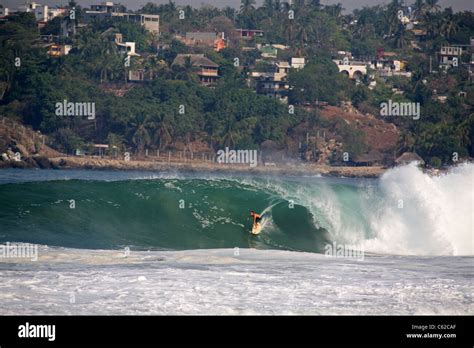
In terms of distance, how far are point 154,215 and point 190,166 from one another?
5303 cm

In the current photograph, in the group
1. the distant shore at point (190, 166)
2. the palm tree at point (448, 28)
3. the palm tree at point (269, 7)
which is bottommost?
the distant shore at point (190, 166)

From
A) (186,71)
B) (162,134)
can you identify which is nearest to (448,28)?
(186,71)

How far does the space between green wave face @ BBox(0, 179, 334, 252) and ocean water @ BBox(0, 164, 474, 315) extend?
5 cm

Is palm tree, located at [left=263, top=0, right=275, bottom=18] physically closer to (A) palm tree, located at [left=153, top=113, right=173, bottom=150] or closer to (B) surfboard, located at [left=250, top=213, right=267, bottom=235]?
(A) palm tree, located at [left=153, top=113, right=173, bottom=150]

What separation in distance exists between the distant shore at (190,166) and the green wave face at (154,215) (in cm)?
4486

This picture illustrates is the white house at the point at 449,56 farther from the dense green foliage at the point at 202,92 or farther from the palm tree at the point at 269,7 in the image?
the palm tree at the point at 269,7

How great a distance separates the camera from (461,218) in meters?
30.1

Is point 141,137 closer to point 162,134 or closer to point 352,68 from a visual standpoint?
point 162,134

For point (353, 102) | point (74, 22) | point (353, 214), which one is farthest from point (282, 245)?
point (74, 22)

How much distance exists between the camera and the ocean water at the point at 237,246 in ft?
58.6

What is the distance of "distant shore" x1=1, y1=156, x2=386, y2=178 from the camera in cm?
7925

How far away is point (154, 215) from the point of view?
30.7 metres

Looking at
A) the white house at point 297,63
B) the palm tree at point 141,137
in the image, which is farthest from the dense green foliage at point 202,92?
the white house at point 297,63

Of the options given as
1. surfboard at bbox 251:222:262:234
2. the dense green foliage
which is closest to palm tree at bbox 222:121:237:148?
the dense green foliage
